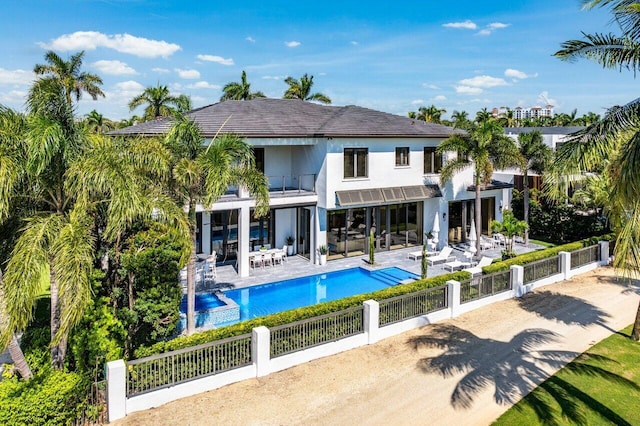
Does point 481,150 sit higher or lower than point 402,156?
higher

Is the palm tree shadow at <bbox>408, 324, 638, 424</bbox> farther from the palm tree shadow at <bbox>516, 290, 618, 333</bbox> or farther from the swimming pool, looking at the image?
the swimming pool

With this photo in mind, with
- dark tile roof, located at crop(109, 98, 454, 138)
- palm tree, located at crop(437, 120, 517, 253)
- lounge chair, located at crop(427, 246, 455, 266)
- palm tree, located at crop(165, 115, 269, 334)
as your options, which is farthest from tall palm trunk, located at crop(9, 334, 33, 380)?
palm tree, located at crop(437, 120, 517, 253)

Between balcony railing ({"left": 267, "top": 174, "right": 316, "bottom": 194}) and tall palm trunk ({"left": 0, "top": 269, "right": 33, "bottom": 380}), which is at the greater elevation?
balcony railing ({"left": 267, "top": 174, "right": 316, "bottom": 194})

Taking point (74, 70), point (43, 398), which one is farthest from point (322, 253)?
point (74, 70)

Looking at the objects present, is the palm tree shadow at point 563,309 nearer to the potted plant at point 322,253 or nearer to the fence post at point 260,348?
the potted plant at point 322,253

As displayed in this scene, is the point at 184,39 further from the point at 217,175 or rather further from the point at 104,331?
the point at 104,331

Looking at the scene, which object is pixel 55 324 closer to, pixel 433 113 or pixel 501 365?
pixel 501 365

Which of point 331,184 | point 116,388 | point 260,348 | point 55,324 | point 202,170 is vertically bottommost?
point 116,388
